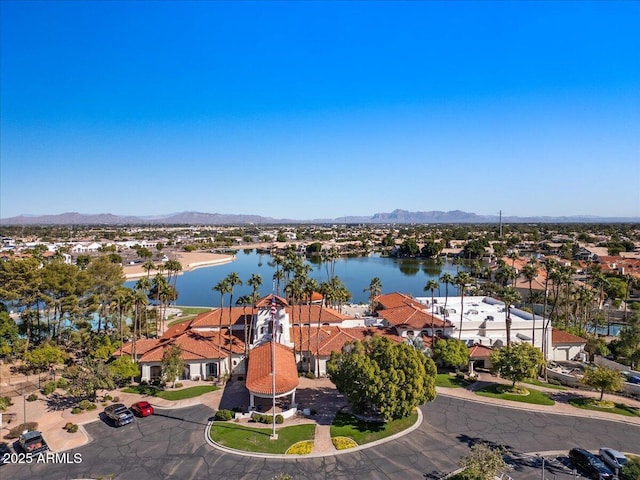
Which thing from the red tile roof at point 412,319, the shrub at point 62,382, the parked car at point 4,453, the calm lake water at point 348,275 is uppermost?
the red tile roof at point 412,319

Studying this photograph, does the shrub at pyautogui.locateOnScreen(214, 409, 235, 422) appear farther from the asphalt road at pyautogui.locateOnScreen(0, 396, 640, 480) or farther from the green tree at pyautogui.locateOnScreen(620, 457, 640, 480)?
the green tree at pyautogui.locateOnScreen(620, 457, 640, 480)

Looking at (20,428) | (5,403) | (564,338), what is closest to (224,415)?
(20,428)

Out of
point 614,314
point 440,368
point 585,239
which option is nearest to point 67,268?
point 440,368

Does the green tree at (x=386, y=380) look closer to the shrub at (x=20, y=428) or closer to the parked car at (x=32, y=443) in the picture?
the parked car at (x=32, y=443)

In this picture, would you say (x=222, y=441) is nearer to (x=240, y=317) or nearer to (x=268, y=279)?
(x=240, y=317)

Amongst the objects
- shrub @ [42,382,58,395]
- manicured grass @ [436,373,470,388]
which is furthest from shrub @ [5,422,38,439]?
manicured grass @ [436,373,470,388]

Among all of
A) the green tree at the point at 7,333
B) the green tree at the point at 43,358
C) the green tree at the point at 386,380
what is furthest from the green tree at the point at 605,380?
the green tree at the point at 7,333
